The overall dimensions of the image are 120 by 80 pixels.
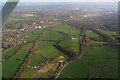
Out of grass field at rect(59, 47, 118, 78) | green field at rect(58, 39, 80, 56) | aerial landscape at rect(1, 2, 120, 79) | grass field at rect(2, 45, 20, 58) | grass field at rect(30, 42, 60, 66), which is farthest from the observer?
green field at rect(58, 39, 80, 56)

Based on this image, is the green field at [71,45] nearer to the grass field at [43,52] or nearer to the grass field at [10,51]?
the grass field at [43,52]

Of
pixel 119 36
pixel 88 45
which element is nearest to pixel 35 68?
pixel 88 45

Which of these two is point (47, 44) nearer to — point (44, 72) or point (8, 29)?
point (44, 72)

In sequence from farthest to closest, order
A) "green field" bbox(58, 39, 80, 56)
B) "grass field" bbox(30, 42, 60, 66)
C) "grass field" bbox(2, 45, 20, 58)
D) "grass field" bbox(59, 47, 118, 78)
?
"green field" bbox(58, 39, 80, 56), "grass field" bbox(2, 45, 20, 58), "grass field" bbox(30, 42, 60, 66), "grass field" bbox(59, 47, 118, 78)

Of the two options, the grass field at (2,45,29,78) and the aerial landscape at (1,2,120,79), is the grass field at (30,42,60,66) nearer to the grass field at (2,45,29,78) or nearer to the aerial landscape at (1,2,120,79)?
the aerial landscape at (1,2,120,79)

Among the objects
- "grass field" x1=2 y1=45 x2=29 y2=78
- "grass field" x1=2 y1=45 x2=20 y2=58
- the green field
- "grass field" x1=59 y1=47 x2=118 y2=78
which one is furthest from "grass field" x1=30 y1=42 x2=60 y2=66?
"grass field" x1=59 y1=47 x2=118 y2=78

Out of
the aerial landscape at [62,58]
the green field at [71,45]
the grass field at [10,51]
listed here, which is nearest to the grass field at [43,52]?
the aerial landscape at [62,58]

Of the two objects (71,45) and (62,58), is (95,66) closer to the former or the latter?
(62,58)

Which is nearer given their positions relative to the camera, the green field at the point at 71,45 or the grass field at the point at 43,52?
the grass field at the point at 43,52
